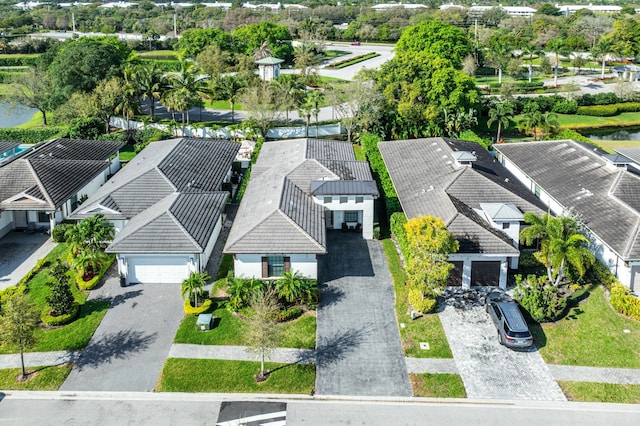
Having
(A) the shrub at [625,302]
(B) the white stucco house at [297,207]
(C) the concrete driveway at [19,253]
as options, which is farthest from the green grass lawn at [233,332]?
(A) the shrub at [625,302]

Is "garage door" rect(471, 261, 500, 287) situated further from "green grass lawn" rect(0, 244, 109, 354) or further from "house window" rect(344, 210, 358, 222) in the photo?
"green grass lawn" rect(0, 244, 109, 354)

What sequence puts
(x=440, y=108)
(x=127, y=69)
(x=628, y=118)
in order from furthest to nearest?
(x=628, y=118)
(x=127, y=69)
(x=440, y=108)

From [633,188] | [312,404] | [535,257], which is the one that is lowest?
[312,404]

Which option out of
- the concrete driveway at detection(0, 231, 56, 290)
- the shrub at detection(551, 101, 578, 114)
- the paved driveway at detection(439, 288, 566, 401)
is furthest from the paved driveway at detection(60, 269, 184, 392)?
the shrub at detection(551, 101, 578, 114)

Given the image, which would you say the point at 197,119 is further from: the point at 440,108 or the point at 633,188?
the point at 633,188

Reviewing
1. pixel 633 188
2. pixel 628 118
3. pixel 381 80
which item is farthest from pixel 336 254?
pixel 628 118

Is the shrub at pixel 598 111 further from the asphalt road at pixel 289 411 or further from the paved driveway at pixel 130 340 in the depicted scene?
the paved driveway at pixel 130 340
